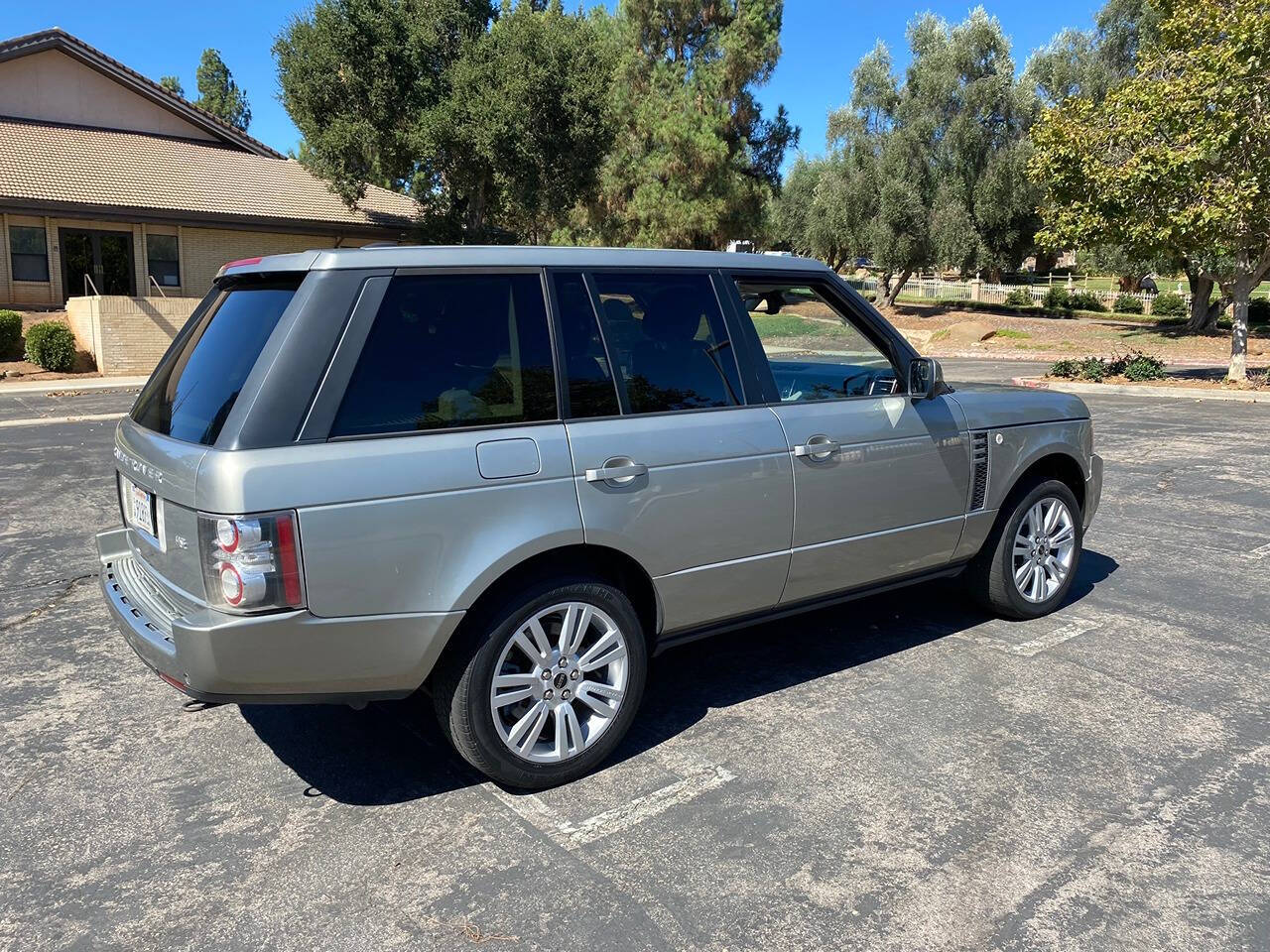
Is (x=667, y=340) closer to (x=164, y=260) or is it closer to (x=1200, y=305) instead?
(x=164, y=260)

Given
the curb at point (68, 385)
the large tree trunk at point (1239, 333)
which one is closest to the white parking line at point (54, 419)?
the curb at point (68, 385)

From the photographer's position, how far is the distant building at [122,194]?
81.9 ft

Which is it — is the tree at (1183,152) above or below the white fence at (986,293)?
above

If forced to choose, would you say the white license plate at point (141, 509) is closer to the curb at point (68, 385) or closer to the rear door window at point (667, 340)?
the rear door window at point (667, 340)

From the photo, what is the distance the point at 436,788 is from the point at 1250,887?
2657mm

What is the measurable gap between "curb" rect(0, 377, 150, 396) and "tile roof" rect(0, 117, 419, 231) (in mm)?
6070

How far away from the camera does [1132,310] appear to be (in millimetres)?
40781

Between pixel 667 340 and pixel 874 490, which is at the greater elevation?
pixel 667 340

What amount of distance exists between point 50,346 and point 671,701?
21.6m

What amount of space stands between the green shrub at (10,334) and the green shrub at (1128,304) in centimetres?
3969

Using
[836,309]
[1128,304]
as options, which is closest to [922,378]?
[836,309]

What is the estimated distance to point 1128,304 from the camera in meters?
40.8

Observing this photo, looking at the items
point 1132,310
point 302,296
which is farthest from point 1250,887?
point 1132,310

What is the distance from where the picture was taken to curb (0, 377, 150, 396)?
1892 cm
